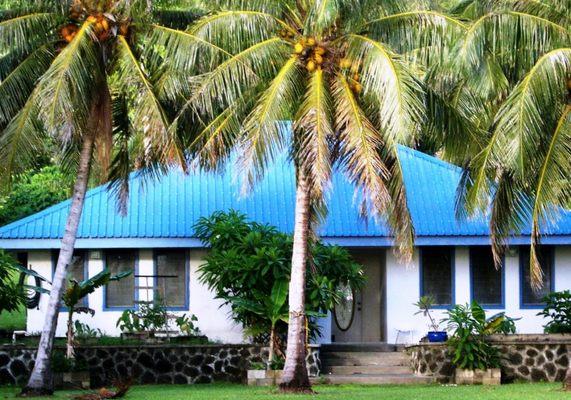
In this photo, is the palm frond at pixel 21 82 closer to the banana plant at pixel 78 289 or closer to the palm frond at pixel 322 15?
the banana plant at pixel 78 289

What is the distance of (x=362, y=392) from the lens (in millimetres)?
21031

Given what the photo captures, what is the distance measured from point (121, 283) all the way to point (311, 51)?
8.95m

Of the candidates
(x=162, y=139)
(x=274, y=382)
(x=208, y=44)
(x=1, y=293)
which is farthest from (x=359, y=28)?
(x=1, y=293)

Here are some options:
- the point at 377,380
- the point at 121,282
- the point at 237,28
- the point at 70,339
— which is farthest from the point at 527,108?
the point at 121,282

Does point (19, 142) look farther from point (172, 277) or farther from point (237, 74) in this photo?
point (172, 277)

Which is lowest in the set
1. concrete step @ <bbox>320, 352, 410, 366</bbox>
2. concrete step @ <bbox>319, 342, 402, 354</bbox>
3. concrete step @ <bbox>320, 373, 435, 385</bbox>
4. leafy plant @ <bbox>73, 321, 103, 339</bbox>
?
concrete step @ <bbox>320, 373, 435, 385</bbox>

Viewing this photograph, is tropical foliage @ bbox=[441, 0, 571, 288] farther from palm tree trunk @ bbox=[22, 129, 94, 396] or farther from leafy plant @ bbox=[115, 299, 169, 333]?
leafy plant @ bbox=[115, 299, 169, 333]

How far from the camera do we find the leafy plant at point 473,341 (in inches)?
899

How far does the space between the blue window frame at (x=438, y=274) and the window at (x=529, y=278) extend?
1.61 m

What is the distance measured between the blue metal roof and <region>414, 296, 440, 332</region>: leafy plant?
133 cm

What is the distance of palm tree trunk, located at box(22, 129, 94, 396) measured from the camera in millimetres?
20109

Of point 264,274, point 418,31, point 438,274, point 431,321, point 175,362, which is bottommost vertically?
point 175,362

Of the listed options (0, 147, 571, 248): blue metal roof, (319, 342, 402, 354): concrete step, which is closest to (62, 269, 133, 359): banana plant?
(0, 147, 571, 248): blue metal roof

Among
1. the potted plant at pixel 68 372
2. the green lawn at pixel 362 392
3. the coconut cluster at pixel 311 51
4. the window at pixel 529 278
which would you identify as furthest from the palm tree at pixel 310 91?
the window at pixel 529 278
